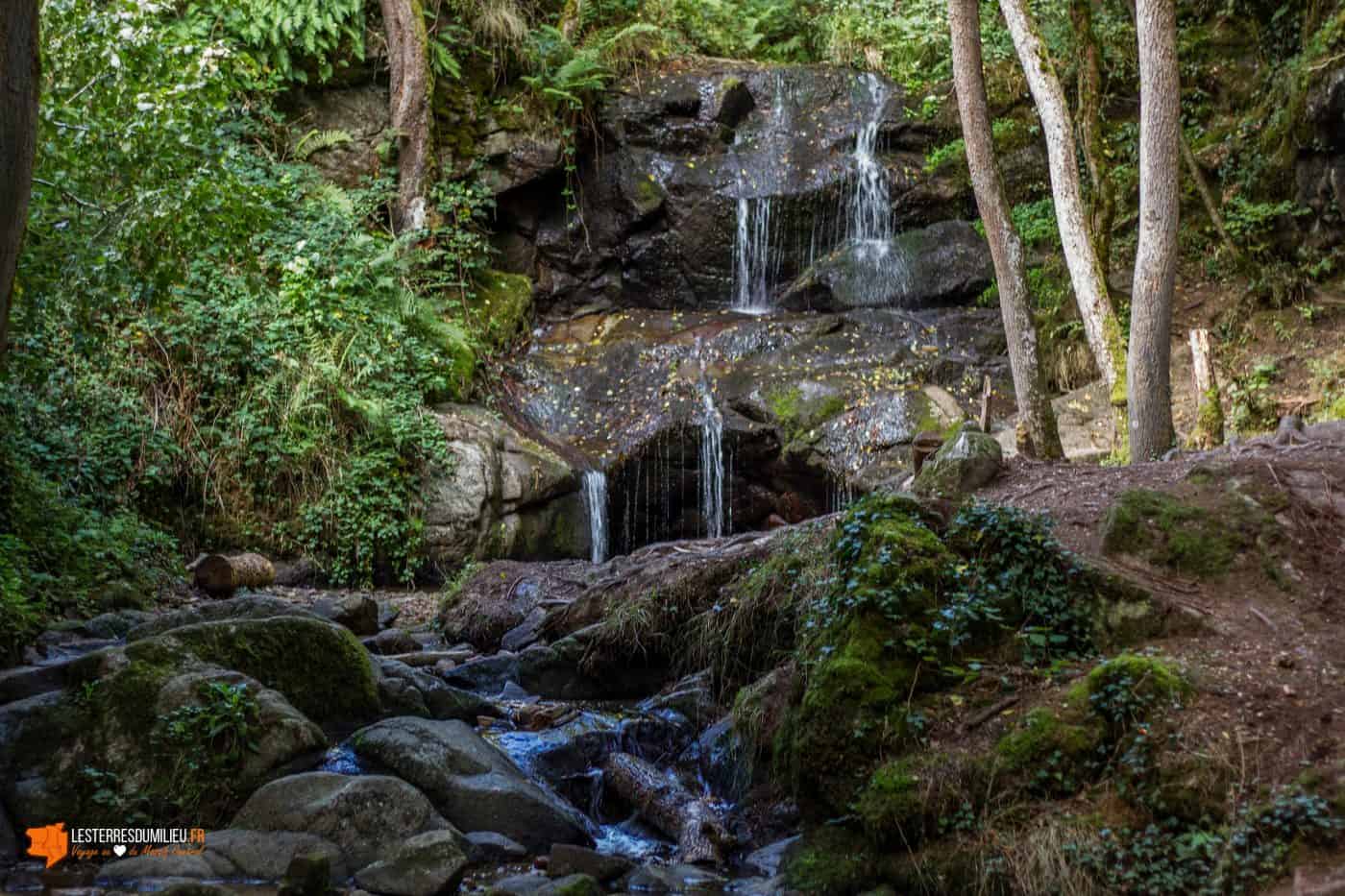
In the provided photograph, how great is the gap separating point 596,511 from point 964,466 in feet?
21.2

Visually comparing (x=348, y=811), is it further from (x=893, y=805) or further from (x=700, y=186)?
(x=700, y=186)

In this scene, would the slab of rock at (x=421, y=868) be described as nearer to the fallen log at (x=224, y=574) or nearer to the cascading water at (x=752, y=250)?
the fallen log at (x=224, y=574)

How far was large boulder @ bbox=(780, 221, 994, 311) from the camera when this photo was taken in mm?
14820

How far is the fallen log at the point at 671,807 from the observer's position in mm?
4664

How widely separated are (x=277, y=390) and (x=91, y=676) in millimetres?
6754

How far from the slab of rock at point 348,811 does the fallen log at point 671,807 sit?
106 centimetres

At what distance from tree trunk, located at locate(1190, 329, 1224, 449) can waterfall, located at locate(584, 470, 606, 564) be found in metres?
6.73

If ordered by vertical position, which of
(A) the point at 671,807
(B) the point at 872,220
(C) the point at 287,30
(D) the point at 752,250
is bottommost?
(A) the point at 671,807

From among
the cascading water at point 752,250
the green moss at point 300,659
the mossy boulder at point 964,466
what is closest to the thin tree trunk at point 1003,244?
the mossy boulder at point 964,466

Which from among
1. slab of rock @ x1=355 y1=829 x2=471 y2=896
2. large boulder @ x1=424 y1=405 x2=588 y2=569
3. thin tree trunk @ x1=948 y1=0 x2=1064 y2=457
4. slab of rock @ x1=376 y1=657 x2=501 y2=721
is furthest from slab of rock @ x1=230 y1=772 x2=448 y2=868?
large boulder @ x1=424 y1=405 x2=588 y2=569

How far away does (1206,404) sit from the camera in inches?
360

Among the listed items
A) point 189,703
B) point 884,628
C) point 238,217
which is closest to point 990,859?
point 884,628

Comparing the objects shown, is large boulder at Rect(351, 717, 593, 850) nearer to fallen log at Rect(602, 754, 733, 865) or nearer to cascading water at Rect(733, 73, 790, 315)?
fallen log at Rect(602, 754, 733, 865)

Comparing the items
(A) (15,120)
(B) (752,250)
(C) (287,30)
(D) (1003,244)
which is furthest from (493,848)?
(C) (287,30)
